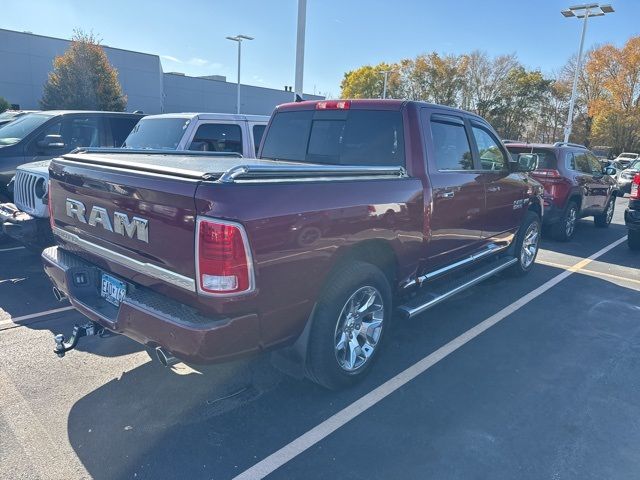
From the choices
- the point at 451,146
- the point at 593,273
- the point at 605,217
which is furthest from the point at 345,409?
the point at 605,217

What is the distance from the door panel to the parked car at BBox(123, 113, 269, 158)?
3.75 metres

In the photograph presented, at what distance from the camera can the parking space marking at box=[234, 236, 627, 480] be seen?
2.65 meters

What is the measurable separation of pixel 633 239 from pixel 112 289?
8825 mm

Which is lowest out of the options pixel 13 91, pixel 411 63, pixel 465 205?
pixel 465 205

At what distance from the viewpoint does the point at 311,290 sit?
2914mm

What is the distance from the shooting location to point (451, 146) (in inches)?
173

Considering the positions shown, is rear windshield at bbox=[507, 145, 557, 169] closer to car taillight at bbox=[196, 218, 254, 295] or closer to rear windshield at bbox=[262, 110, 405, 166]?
rear windshield at bbox=[262, 110, 405, 166]

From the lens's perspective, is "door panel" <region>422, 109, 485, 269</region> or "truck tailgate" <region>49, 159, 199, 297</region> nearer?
"truck tailgate" <region>49, 159, 199, 297</region>

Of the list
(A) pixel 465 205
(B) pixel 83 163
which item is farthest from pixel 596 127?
(B) pixel 83 163

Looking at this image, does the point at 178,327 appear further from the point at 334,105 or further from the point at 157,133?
the point at 157,133

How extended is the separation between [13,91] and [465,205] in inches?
1285

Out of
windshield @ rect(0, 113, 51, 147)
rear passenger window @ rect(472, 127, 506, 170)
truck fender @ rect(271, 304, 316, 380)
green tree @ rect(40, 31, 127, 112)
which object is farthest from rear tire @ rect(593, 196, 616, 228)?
green tree @ rect(40, 31, 127, 112)

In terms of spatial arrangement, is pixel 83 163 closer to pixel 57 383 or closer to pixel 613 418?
pixel 57 383

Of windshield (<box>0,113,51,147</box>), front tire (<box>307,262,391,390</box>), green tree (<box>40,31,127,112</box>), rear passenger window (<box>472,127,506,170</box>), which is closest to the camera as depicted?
front tire (<box>307,262,391,390</box>)
